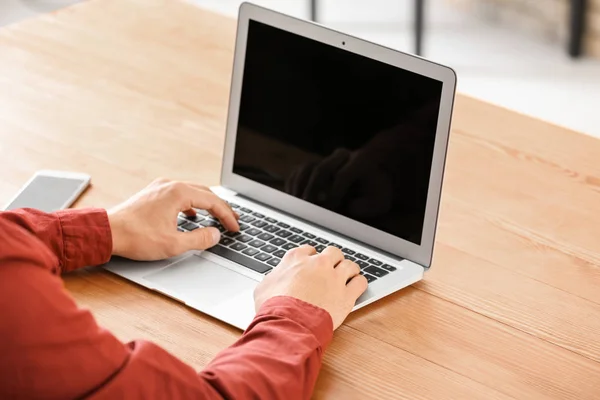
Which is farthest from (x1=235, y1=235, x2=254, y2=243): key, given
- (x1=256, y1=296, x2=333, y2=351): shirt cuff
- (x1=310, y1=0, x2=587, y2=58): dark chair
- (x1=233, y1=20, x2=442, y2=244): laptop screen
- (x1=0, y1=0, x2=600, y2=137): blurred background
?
(x1=310, y1=0, x2=587, y2=58): dark chair

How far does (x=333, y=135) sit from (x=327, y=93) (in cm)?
6

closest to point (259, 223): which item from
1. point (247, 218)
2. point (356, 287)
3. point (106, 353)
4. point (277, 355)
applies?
point (247, 218)

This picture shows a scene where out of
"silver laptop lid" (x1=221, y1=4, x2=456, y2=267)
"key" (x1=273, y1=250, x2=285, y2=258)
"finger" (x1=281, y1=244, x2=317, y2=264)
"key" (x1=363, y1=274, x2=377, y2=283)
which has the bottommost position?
"key" (x1=363, y1=274, x2=377, y2=283)

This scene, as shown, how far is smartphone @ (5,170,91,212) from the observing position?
1.39m

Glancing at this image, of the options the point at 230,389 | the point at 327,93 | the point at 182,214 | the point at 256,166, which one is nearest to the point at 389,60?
the point at 327,93

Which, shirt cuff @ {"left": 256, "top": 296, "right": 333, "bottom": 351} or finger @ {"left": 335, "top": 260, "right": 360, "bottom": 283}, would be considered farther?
finger @ {"left": 335, "top": 260, "right": 360, "bottom": 283}

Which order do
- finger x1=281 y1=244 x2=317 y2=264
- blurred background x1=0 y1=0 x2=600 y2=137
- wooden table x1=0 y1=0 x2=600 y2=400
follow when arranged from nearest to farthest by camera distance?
wooden table x1=0 y1=0 x2=600 y2=400
finger x1=281 y1=244 x2=317 y2=264
blurred background x1=0 y1=0 x2=600 y2=137

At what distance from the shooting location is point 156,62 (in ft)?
6.04

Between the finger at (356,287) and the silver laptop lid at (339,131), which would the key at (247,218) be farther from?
the finger at (356,287)

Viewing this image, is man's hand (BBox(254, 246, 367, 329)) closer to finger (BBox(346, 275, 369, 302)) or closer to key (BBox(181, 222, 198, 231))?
finger (BBox(346, 275, 369, 302))

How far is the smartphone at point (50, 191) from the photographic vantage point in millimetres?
1390

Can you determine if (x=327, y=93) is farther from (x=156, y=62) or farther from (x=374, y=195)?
(x=156, y=62)

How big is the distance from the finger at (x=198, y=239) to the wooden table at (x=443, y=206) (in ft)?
0.29

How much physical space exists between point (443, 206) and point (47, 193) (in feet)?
2.00
